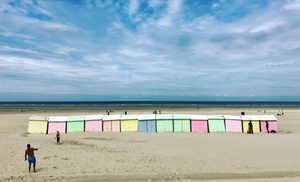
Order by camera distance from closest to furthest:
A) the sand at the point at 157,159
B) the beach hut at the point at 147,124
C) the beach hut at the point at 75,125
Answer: the sand at the point at 157,159
the beach hut at the point at 147,124
the beach hut at the point at 75,125

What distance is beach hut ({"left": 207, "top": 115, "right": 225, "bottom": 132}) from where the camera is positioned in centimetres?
2817

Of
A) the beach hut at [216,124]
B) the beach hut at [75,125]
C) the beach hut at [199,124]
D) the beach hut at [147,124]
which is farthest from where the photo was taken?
the beach hut at [216,124]

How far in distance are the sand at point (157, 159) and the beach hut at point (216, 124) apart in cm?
450

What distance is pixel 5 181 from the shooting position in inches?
478

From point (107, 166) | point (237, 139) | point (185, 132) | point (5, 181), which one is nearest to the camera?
point (5, 181)

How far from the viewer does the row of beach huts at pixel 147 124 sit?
27859 mm

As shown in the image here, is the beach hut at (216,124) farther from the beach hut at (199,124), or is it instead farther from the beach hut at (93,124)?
the beach hut at (93,124)

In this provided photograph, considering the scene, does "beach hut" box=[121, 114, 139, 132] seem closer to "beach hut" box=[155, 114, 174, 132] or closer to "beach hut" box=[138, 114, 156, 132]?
"beach hut" box=[138, 114, 156, 132]

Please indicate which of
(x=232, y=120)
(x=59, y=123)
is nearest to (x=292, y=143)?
(x=232, y=120)

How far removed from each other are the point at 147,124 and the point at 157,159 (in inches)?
460

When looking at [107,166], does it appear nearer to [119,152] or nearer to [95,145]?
[119,152]

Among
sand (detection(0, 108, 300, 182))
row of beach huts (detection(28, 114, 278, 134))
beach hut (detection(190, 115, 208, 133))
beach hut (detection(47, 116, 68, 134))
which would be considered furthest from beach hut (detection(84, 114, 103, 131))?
beach hut (detection(190, 115, 208, 133))

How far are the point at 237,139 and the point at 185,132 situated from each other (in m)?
5.96

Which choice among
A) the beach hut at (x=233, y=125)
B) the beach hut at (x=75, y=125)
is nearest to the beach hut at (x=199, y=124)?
the beach hut at (x=233, y=125)
